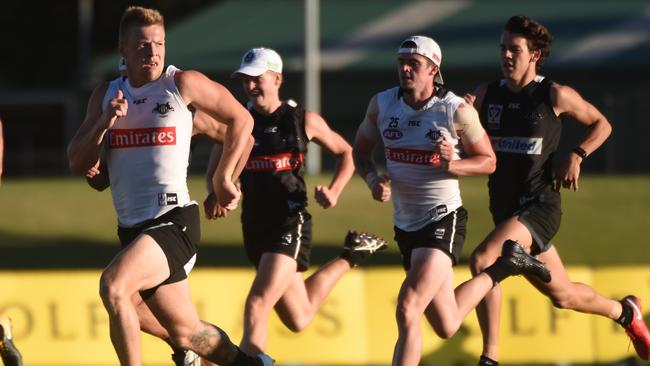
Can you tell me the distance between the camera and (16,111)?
5994cm

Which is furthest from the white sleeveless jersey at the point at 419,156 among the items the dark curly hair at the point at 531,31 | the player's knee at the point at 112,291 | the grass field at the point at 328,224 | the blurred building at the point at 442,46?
the blurred building at the point at 442,46

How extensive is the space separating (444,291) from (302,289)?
58.9 inches

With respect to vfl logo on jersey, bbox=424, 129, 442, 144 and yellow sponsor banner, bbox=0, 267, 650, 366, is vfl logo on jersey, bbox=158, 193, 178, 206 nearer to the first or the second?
vfl logo on jersey, bbox=424, 129, 442, 144

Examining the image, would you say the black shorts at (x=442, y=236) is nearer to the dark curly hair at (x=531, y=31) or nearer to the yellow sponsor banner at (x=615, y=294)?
the dark curly hair at (x=531, y=31)

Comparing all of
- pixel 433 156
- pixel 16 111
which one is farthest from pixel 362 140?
pixel 16 111

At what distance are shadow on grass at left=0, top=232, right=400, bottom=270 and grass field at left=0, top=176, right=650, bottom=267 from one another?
0.02 meters

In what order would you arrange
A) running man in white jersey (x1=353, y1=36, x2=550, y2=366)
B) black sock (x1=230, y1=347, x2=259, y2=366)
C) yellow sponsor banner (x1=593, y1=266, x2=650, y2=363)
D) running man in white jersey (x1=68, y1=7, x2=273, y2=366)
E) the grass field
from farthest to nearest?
1. the grass field
2. yellow sponsor banner (x1=593, y1=266, x2=650, y2=363)
3. running man in white jersey (x1=353, y1=36, x2=550, y2=366)
4. black sock (x1=230, y1=347, x2=259, y2=366)
5. running man in white jersey (x1=68, y1=7, x2=273, y2=366)

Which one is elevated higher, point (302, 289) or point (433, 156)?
point (433, 156)

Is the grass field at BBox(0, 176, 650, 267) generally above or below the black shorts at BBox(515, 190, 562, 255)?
below

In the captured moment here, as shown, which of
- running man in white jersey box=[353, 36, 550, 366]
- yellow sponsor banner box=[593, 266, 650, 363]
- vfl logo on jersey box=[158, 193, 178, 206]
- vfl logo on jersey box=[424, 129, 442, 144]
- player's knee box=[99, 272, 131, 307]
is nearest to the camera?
player's knee box=[99, 272, 131, 307]

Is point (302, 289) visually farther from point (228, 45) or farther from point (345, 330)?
point (228, 45)

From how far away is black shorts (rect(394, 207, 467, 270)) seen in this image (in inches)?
404

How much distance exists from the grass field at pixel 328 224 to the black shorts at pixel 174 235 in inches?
508

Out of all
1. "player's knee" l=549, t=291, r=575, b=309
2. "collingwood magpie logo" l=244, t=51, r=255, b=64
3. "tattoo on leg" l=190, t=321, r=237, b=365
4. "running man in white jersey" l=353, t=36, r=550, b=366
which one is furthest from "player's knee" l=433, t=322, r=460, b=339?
"collingwood magpie logo" l=244, t=51, r=255, b=64
